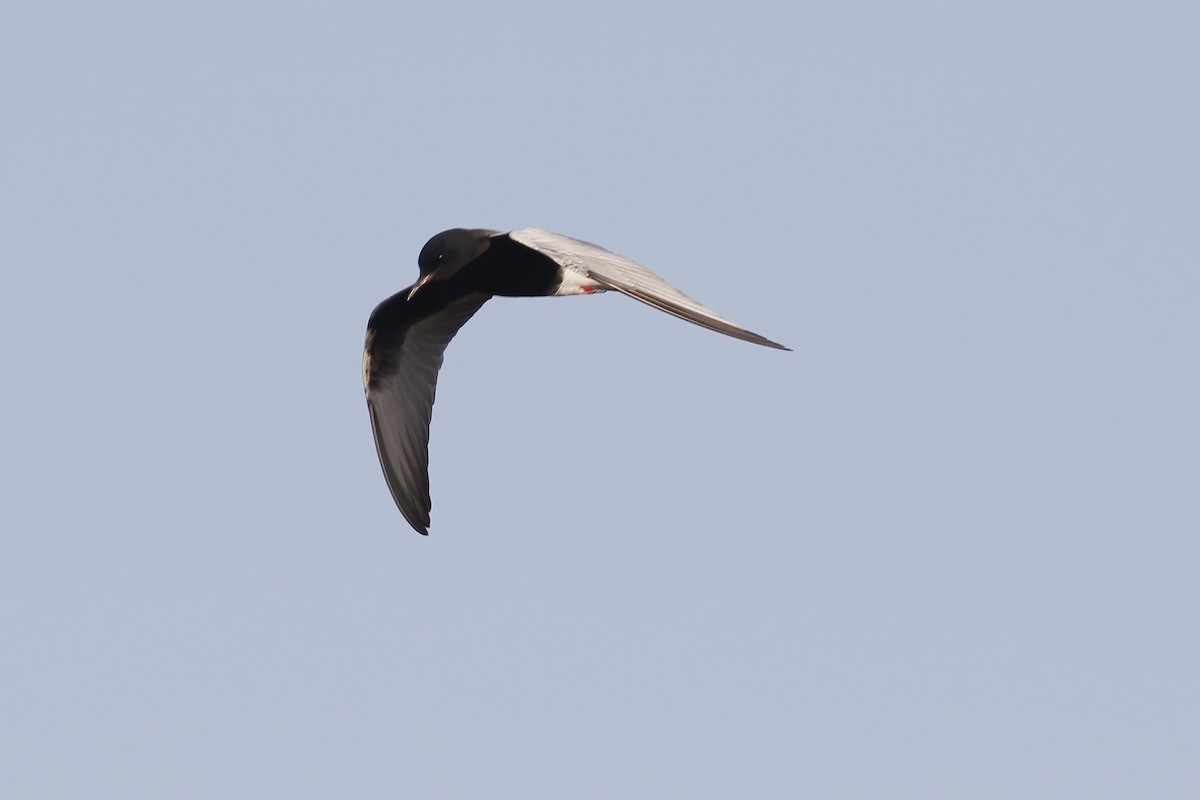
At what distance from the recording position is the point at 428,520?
56.9 ft

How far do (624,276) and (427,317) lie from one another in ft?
15.8

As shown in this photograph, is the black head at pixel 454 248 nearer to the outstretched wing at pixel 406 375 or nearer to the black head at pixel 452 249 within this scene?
the black head at pixel 452 249

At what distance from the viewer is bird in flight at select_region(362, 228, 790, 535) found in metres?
16.1

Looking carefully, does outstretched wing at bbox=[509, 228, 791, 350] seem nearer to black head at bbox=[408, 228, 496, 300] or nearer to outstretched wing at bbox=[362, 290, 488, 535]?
black head at bbox=[408, 228, 496, 300]

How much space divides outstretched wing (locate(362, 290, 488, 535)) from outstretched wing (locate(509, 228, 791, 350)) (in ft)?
7.79

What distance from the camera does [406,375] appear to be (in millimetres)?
17953

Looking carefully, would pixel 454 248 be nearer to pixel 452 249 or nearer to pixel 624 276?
pixel 452 249

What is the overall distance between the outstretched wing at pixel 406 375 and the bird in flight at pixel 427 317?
10mm

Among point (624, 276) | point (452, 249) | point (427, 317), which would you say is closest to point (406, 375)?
point (427, 317)

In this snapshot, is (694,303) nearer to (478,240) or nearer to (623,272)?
(623,272)

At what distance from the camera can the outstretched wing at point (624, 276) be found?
11719mm

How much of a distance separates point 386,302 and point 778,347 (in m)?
8.25

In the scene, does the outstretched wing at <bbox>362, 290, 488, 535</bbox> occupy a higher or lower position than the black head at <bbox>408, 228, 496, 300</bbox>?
lower

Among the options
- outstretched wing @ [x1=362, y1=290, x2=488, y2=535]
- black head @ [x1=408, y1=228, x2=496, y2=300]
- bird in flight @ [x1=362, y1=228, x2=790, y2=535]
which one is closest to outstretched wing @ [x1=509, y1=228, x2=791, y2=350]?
bird in flight @ [x1=362, y1=228, x2=790, y2=535]
